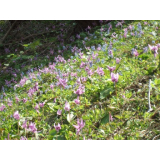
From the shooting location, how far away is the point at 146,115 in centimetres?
231

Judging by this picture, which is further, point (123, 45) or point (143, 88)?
point (123, 45)

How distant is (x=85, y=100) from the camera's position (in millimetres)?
2879

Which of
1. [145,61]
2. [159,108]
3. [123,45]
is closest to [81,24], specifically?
[123,45]

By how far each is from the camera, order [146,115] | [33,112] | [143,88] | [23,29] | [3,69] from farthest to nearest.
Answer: [23,29] → [3,69] → [33,112] → [143,88] → [146,115]

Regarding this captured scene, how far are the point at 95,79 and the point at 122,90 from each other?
1.97 feet

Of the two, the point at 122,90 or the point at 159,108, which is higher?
the point at 122,90

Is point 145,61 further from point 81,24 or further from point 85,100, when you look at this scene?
point 81,24

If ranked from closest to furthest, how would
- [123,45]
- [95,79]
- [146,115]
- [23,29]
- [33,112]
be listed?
[146,115]
[33,112]
[95,79]
[123,45]
[23,29]

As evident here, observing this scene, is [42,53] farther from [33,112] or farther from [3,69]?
[33,112]

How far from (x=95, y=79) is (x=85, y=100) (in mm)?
492
